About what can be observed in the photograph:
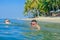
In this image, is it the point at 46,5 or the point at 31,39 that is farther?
the point at 46,5

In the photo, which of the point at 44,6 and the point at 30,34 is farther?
the point at 44,6

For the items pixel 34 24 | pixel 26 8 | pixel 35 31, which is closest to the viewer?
pixel 34 24

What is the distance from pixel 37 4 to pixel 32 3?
2948mm

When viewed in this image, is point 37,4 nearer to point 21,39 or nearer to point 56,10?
point 56,10

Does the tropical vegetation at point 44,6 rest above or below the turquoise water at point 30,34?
above

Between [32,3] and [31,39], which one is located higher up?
[32,3]

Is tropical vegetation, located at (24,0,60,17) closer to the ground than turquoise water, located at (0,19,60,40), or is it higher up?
higher up

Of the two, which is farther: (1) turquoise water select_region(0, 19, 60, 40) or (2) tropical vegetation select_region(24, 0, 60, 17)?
(2) tropical vegetation select_region(24, 0, 60, 17)

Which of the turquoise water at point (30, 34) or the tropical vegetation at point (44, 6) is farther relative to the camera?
the tropical vegetation at point (44, 6)

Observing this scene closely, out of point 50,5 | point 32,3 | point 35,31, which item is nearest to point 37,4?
point 32,3

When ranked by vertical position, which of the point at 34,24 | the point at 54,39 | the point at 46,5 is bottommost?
the point at 54,39

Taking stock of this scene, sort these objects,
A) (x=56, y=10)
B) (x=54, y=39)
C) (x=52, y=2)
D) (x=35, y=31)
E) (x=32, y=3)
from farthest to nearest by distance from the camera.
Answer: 1. (x=32, y=3)
2. (x=56, y=10)
3. (x=52, y=2)
4. (x=35, y=31)
5. (x=54, y=39)

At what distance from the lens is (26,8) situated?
77500mm

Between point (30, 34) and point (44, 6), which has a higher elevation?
point (44, 6)
